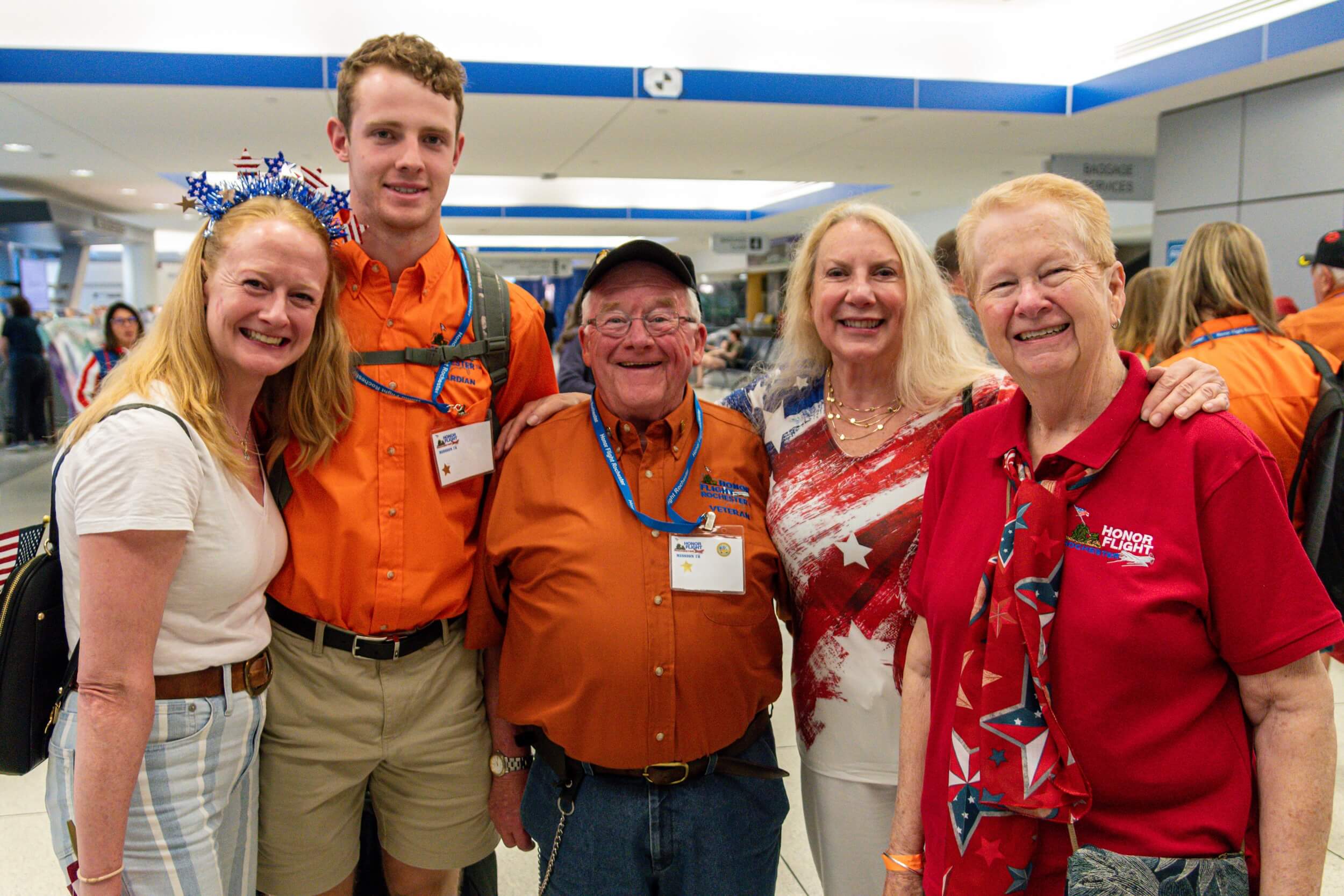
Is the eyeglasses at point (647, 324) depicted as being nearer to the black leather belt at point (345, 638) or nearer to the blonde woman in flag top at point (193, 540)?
the blonde woman in flag top at point (193, 540)

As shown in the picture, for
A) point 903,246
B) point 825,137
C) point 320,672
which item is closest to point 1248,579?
point 903,246

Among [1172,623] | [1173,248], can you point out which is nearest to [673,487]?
[1172,623]

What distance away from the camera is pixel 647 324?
6.16 feet

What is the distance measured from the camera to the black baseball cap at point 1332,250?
13.5 ft

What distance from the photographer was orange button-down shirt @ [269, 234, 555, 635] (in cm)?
178

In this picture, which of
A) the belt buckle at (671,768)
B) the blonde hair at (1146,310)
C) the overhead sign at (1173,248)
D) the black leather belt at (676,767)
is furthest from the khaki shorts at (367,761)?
the overhead sign at (1173,248)

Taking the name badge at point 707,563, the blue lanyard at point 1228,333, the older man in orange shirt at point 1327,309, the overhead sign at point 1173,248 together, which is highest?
the overhead sign at point 1173,248

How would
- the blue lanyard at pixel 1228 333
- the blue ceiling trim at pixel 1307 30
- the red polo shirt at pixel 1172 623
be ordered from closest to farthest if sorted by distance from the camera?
the red polo shirt at pixel 1172 623
the blue lanyard at pixel 1228 333
the blue ceiling trim at pixel 1307 30

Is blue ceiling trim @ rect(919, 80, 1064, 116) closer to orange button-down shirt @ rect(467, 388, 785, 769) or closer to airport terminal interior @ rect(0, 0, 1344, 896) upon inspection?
airport terminal interior @ rect(0, 0, 1344, 896)

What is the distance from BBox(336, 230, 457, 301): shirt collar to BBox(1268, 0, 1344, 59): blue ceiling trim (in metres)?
6.08

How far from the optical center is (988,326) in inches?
52.2

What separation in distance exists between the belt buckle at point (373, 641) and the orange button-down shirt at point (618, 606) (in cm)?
15

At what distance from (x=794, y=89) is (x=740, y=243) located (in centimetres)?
1285

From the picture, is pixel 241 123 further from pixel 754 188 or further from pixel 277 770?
pixel 754 188
